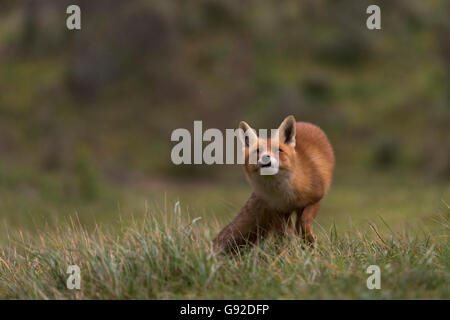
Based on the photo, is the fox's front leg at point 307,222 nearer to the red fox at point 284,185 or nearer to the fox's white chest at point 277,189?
the red fox at point 284,185

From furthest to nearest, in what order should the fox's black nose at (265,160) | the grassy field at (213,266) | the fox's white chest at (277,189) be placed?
the fox's white chest at (277,189), the fox's black nose at (265,160), the grassy field at (213,266)

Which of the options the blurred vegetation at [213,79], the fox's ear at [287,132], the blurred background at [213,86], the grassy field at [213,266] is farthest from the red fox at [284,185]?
the blurred vegetation at [213,79]

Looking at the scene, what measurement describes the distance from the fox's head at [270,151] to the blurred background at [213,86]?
14.9 m

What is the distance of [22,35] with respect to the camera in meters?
34.4

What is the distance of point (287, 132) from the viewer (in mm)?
6516

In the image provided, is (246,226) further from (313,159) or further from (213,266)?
(213,266)

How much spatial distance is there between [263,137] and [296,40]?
30944mm

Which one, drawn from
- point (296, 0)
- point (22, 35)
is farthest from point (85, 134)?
point (296, 0)

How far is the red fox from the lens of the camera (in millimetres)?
6266

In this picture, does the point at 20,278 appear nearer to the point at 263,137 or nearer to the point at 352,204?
the point at 263,137

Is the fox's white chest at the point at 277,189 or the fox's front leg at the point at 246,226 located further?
the fox's front leg at the point at 246,226

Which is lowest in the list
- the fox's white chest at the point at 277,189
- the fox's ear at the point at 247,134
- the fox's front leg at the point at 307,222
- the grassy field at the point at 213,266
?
the grassy field at the point at 213,266

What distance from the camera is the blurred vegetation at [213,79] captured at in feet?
92.3

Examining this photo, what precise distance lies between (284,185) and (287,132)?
670mm
